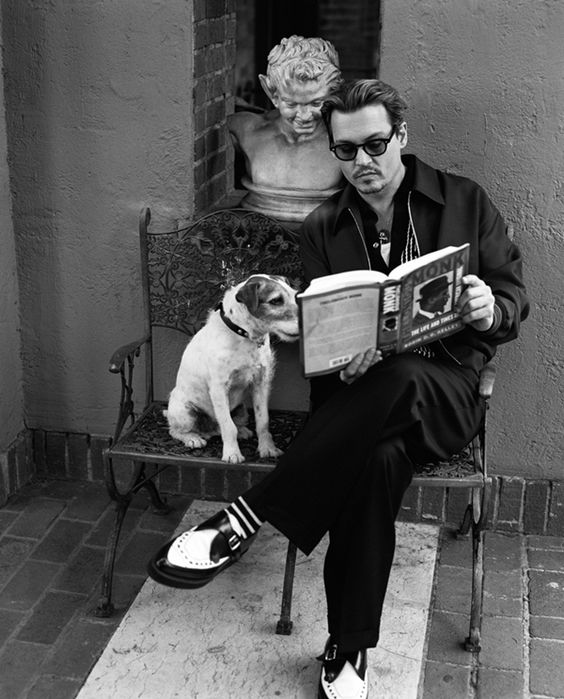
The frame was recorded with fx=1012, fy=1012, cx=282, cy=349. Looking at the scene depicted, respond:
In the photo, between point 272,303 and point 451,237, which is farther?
point 451,237

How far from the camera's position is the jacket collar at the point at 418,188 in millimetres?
3559

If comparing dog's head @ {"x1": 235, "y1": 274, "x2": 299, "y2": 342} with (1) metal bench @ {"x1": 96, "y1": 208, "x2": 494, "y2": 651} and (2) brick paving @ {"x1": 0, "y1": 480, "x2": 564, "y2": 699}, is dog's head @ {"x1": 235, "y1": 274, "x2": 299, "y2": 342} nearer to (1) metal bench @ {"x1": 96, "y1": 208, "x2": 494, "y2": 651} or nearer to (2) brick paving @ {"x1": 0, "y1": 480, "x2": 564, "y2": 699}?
(1) metal bench @ {"x1": 96, "y1": 208, "x2": 494, "y2": 651}

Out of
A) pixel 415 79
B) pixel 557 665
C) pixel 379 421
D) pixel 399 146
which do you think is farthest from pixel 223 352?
pixel 557 665

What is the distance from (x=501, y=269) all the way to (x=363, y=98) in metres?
0.77

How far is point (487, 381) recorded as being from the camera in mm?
3500

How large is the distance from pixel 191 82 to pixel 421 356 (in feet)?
4.79

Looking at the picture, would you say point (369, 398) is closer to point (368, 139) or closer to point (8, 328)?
point (368, 139)

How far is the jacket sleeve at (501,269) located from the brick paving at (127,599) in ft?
3.36

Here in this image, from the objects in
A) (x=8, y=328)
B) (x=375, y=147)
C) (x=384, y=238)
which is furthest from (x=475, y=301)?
(x=8, y=328)

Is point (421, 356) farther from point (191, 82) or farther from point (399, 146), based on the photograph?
point (191, 82)

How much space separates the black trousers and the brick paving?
0.44 meters

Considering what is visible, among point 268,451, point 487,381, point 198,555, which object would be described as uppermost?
point 487,381

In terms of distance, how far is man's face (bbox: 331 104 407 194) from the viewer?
3.41 metres

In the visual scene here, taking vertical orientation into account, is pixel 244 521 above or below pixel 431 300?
below
